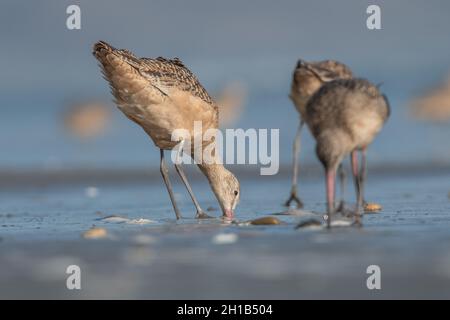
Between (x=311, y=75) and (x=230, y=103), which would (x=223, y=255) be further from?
(x=230, y=103)

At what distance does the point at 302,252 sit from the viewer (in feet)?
21.6

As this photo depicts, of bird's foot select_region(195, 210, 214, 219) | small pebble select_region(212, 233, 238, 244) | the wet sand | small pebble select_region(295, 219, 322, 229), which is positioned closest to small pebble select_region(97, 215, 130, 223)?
the wet sand

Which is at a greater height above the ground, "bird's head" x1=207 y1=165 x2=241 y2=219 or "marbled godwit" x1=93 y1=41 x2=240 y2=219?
"marbled godwit" x1=93 y1=41 x2=240 y2=219

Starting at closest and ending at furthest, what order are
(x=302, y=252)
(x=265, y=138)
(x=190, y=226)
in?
1. (x=302, y=252)
2. (x=190, y=226)
3. (x=265, y=138)

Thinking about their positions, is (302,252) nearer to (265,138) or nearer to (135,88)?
(135,88)

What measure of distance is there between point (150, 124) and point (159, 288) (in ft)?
14.7

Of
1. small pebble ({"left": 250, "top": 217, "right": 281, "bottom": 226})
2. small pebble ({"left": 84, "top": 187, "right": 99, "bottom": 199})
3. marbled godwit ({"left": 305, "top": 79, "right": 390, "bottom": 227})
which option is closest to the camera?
marbled godwit ({"left": 305, "top": 79, "right": 390, "bottom": 227})

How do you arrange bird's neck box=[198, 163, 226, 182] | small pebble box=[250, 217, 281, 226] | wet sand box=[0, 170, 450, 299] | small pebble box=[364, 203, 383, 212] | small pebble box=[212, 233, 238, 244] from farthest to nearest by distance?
bird's neck box=[198, 163, 226, 182]
small pebble box=[364, 203, 383, 212]
small pebble box=[250, 217, 281, 226]
small pebble box=[212, 233, 238, 244]
wet sand box=[0, 170, 450, 299]

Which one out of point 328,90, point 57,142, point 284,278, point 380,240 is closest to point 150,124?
point 328,90

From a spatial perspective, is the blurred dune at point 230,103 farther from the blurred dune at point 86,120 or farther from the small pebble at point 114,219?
the small pebble at point 114,219

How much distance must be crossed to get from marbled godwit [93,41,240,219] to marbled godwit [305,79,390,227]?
2.20m

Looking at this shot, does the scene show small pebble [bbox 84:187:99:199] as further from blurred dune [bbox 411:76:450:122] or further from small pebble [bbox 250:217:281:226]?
blurred dune [bbox 411:76:450:122]

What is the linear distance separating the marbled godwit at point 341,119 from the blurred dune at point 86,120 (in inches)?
778

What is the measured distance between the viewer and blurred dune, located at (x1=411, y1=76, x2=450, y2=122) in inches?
1030
